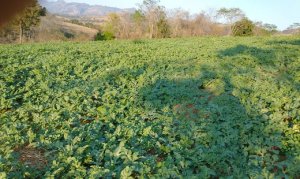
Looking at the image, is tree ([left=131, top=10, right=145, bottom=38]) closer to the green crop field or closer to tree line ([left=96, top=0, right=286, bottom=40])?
tree line ([left=96, top=0, right=286, bottom=40])

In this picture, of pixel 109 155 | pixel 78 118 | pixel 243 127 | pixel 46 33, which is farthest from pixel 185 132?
pixel 46 33

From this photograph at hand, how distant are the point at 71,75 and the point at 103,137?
421cm

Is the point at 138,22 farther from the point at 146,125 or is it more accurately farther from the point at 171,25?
the point at 146,125

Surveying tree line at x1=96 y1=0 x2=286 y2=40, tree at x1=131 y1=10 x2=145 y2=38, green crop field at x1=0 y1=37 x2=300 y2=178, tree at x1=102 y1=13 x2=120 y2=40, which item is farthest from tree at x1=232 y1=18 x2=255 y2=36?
green crop field at x1=0 y1=37 x2=300 y2=178

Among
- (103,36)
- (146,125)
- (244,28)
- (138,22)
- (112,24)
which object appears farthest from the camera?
(244,28)

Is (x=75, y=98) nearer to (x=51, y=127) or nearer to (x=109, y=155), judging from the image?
(x=51, y=127)

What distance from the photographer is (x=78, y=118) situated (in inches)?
202

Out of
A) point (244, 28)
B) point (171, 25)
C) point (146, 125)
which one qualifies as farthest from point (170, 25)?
point (146, 125)

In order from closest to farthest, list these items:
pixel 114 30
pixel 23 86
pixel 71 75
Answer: pixel 23 86 < pixel 71 75 < pixel 114 30

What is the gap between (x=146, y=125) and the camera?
4820 mm

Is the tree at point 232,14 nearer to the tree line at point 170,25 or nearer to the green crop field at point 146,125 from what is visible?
the tree line at point 170,25

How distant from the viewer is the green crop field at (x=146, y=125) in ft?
11.9

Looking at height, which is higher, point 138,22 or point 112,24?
point 138,22

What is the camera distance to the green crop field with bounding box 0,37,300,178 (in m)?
3.63
